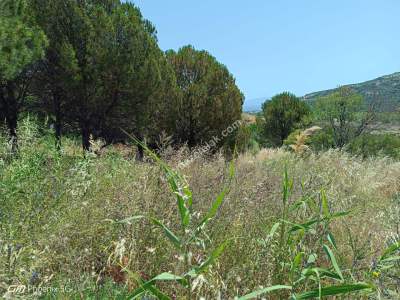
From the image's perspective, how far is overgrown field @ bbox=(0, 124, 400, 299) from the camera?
66.8 inches

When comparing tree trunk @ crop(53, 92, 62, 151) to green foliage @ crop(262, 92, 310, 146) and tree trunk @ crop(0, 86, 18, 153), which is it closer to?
tree trunk @ crop(0, 86, 18, 153)

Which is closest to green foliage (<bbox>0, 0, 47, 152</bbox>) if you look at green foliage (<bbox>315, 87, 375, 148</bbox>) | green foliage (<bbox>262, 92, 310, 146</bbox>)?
green foliage (<bbox>315, 87, 375, 148</bbox>)

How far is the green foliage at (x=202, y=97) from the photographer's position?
13.2 meters

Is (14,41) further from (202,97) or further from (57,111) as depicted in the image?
(202,97)

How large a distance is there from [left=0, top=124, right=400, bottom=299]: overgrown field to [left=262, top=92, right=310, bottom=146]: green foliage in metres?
19.7

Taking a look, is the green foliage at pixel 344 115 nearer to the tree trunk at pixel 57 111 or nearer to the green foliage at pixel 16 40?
the tree trunk at pixel 57 111

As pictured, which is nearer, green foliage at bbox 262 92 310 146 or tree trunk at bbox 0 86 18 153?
tree trunk at bbox 0 86 18 153

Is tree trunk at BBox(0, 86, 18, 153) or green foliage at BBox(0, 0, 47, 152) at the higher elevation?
green foliage at BBox(0, 0, 47, 152)

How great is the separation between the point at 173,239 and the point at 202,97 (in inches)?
470

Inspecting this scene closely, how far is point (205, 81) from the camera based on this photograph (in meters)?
13.3

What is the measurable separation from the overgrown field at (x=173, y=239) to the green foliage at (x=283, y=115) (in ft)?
64.5

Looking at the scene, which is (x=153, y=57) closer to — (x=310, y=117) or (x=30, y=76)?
(x=30, y=76)

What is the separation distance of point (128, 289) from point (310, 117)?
2085 centimetres

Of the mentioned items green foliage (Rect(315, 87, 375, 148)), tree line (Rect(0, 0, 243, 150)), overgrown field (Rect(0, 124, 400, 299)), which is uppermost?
tree line (Rect(0, 0, 243, 150))
